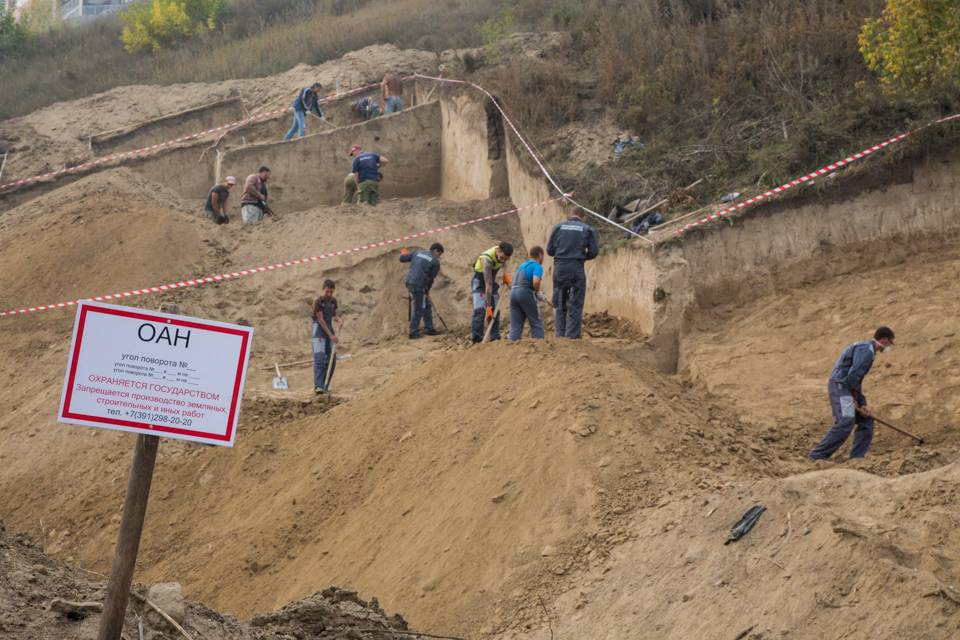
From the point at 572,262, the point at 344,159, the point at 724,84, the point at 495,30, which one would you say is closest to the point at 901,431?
the point at 572,262

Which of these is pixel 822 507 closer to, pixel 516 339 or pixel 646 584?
pixel 646 584

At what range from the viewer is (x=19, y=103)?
31.9m

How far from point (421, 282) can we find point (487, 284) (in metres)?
3.02

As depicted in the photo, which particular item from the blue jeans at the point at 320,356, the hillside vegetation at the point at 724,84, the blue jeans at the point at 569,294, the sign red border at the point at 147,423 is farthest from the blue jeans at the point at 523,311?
the sign red border at the point at 147,423

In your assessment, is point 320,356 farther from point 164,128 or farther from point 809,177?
point 164,128

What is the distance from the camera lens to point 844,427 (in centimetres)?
1220

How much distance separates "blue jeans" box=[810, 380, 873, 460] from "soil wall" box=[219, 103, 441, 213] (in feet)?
44.5

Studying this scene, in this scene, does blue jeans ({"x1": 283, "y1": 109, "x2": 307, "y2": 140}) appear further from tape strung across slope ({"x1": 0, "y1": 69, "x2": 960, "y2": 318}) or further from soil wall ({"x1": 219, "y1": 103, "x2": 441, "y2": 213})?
tape strung across slope ({"x1": 0, "y1": 69, "x2": 960, "y2": 318})

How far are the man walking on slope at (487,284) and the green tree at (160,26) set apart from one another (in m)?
22.2

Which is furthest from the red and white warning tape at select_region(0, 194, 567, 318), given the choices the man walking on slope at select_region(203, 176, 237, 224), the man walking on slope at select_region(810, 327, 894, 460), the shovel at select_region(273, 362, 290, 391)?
the man walking on slope at select_region(810, 327, 894, 460)

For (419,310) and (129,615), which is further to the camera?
(419,310)

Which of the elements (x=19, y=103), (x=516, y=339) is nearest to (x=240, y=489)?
(x=516, y=339)

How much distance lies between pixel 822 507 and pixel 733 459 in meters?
1.99

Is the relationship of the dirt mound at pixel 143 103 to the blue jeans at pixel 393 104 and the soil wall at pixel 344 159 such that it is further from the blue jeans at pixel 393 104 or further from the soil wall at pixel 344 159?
the soil wall at pixel 344 159
